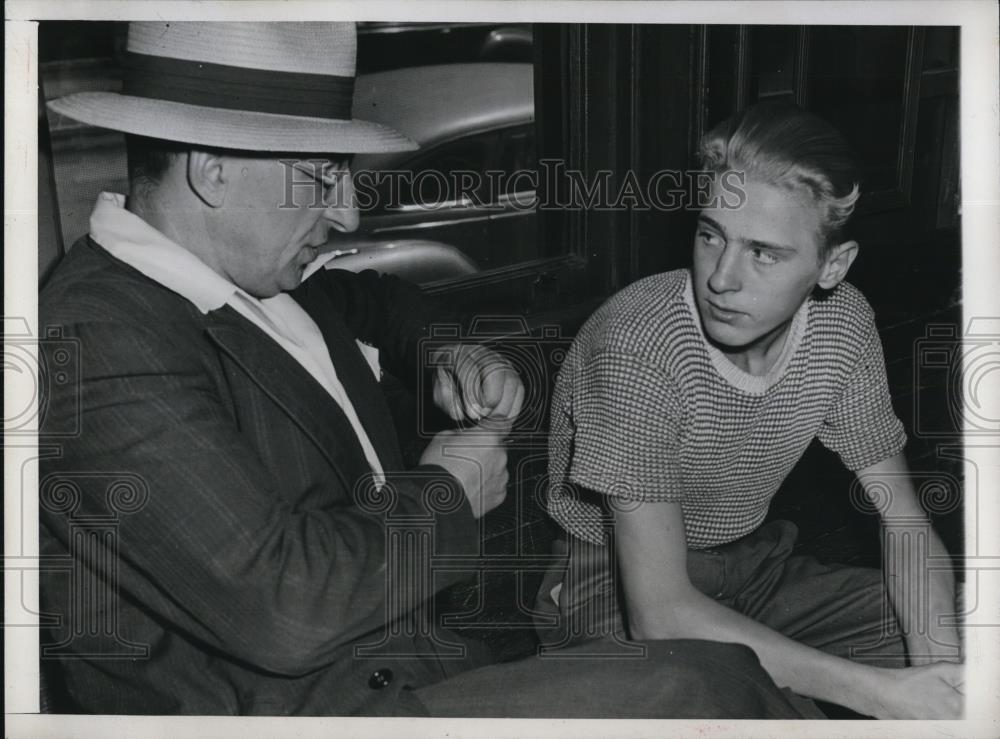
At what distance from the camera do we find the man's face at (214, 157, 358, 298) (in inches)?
69.5

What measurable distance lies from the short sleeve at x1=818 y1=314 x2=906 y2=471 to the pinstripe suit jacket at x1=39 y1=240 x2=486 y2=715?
0.74 m

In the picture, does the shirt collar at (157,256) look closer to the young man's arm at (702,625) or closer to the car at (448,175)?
the car at (448,175)

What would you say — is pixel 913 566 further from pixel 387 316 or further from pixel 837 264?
pixel 387 316

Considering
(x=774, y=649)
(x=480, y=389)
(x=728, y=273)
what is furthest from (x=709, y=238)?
(x=774, y=649)

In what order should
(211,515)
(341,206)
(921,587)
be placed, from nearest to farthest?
(211,515) → (341,206) → (921,587)

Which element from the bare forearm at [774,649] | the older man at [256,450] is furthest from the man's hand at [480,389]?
the bare forearm at [774,649]

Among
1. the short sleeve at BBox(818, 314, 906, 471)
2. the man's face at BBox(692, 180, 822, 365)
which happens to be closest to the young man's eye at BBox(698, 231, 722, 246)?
the man's face at BBox(692, 180, 822, 365)

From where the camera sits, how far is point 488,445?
1955mm

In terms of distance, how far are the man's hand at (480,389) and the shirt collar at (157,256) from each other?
0.47 m

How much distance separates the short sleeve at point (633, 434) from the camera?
185cm

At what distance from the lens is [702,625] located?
1.87m

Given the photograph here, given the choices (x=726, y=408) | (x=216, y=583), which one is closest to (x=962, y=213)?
(x=726, y=408)

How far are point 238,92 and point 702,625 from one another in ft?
4.03

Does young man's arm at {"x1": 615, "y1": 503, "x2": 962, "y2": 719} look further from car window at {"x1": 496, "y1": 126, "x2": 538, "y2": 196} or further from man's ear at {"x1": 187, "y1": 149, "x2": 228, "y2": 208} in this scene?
man's ear at {"x1": 187, "y1": 149, "x2": 228, "y2": 208}
